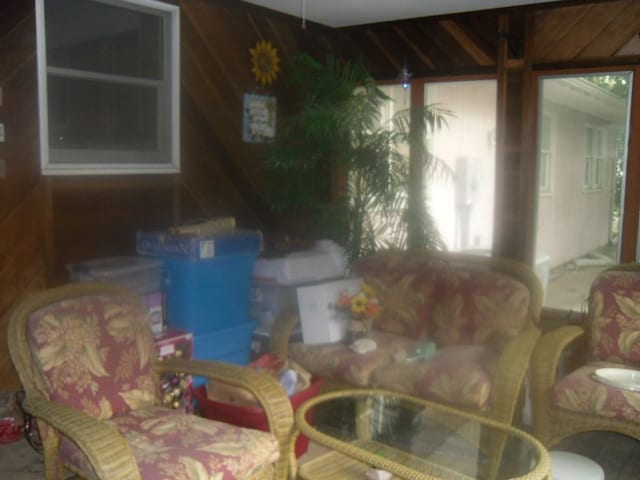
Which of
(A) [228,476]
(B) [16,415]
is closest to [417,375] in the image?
(A) [228,476]

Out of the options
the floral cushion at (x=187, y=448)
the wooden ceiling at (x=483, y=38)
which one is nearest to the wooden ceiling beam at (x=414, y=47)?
the wooden ceiling at (x=483, y=38)

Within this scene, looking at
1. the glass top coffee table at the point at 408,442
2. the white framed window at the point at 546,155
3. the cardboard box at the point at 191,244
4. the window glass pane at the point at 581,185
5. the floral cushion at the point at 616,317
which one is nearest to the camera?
the glass top coffee table at the point at 408,442

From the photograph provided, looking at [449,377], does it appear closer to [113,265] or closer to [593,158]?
[113,265]

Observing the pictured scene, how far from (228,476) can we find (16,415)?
150 cm

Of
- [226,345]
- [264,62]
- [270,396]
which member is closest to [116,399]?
[270,396]

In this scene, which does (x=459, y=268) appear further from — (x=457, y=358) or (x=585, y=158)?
(x=585, y=158)

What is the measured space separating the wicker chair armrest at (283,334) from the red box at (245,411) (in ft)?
0.96

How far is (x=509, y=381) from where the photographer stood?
2.55 metres

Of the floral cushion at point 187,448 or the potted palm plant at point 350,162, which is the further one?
the potted palm plant at point 350,162

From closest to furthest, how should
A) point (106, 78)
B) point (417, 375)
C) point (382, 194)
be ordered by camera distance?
1. point (417, 375)
2. point (106, 78)
3. point (382, 194)

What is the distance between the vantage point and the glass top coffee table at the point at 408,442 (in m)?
2.06

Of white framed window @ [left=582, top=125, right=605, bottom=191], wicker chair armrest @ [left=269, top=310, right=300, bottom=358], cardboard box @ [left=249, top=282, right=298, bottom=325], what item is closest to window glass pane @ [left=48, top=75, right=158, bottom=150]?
cardboard box @ [left=249, top=282, right=298, bottom=325]

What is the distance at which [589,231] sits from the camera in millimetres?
4473

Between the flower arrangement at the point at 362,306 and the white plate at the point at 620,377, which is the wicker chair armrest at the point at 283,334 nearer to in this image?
the flower arrangement at the point at 362,306
